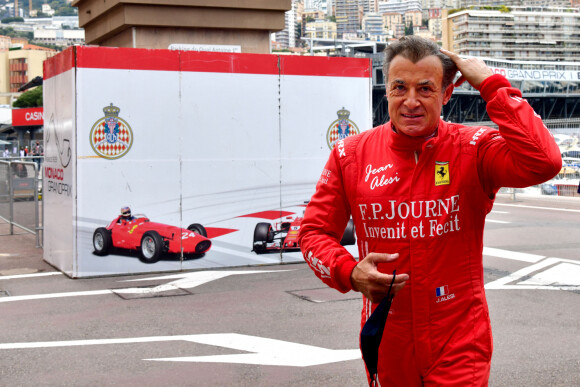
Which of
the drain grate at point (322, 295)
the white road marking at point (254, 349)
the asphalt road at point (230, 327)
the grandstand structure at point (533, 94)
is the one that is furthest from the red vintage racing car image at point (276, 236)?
the grandstand structure at point (533, 94)

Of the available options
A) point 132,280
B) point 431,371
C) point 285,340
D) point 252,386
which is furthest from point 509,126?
point 132,280

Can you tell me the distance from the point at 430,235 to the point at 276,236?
8483 millimetres

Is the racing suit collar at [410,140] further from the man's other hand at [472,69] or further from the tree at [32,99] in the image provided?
the tree at [32,99]

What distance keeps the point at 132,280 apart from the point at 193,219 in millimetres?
1261

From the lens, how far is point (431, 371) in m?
2.77

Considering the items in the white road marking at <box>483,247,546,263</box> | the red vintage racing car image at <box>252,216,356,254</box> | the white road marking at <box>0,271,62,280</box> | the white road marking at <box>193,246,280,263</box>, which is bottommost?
the white road marking at <box>0,271,62,280</box>

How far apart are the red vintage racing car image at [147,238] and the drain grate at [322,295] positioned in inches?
86.1

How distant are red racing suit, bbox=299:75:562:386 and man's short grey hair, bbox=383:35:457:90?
17 cm

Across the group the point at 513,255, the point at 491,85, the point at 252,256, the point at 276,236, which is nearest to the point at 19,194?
the point at 252,256

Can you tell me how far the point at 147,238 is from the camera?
34.6ft

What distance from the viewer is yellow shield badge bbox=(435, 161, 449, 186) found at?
283 cm

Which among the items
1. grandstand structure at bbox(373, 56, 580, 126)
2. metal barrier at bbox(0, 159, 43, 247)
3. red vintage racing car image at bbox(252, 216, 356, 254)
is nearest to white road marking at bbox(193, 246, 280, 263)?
red vintage racing car image at bbox(252, 216, 356, 254)

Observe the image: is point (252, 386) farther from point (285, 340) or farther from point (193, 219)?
point (193, 219)

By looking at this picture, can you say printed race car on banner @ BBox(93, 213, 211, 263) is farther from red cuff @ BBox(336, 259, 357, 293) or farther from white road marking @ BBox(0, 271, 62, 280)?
red cuff @ BBox(336, 259, 357, 293)
